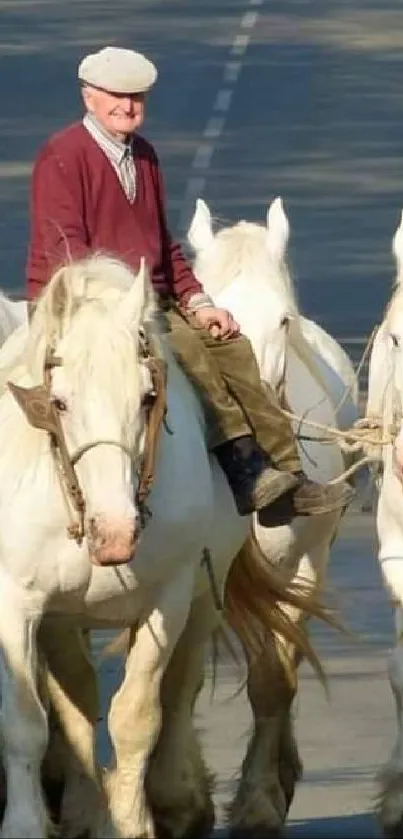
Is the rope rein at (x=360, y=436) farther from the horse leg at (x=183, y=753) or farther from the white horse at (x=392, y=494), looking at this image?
the horse leg at (x=183, y=753)

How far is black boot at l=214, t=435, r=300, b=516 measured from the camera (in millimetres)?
10336

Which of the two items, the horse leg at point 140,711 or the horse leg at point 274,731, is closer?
the horse leg at point 140,711

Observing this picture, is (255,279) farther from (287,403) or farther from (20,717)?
(20,717)

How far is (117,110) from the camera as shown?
9.95 metres

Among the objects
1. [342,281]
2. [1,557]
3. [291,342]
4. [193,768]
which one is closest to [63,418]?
[1,557]

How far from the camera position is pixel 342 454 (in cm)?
1202

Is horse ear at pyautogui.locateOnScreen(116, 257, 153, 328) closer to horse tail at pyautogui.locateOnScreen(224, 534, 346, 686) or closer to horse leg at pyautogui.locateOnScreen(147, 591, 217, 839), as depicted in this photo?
horse leg at pyautogui.locateOnScreen(147, 591, 217, 839)

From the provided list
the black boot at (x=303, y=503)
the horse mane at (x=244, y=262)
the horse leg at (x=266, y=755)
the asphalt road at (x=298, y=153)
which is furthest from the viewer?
the asphalt road at (x=298, y=153)

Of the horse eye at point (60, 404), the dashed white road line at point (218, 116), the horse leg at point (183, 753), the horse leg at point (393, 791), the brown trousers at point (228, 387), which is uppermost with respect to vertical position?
the horse eye at point (60, 404)

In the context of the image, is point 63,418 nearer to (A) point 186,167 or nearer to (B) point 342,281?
(B) point 342,281

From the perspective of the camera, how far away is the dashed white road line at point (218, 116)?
29.2 m

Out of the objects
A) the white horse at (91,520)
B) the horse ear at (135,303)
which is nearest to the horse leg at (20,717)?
the white horse at (91,520)

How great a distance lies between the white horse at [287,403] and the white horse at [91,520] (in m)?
1.27

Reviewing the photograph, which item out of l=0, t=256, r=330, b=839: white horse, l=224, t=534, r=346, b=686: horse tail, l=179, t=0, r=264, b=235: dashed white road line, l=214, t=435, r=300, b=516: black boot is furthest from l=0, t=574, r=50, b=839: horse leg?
l=179, t=0, r=264, b=235: dashed white road line
